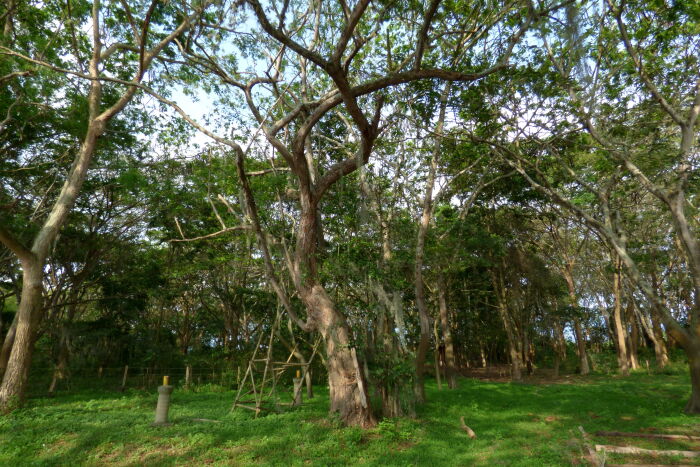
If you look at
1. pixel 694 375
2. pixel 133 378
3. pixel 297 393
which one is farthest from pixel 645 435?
pixel 133 378

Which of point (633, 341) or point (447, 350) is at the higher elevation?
point (633, 341)

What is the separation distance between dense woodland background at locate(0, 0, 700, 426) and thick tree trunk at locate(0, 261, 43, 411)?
0.14 ft

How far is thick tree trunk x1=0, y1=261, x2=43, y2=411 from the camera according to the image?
28.4ft

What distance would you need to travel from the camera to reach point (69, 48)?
1044cm

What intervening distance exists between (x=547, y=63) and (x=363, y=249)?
17.9 feet

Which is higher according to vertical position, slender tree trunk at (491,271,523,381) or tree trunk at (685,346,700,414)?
slender tree trunk at (491,271,523,381)

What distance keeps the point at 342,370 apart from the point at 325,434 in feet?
3.57

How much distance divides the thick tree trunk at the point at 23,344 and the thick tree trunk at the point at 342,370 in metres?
6.35

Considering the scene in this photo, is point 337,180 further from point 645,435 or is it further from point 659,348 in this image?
point 659,348

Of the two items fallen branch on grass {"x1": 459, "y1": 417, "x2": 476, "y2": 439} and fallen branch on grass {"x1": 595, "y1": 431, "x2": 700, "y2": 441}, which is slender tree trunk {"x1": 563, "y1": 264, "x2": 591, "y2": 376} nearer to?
fallen branch on grass {"x1": 595, "y1": 431, "x2": 700, "y2": 441}

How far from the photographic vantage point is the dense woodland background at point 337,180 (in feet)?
24.5

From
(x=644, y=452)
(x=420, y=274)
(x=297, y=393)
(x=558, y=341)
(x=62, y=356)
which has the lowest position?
(x=644, y=452)

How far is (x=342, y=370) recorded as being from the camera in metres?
7.59

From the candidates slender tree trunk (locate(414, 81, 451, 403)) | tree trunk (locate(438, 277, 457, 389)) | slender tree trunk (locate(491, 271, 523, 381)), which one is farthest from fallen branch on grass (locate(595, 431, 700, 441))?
slender tree trunk (locate(491, 271, 523, 381))
